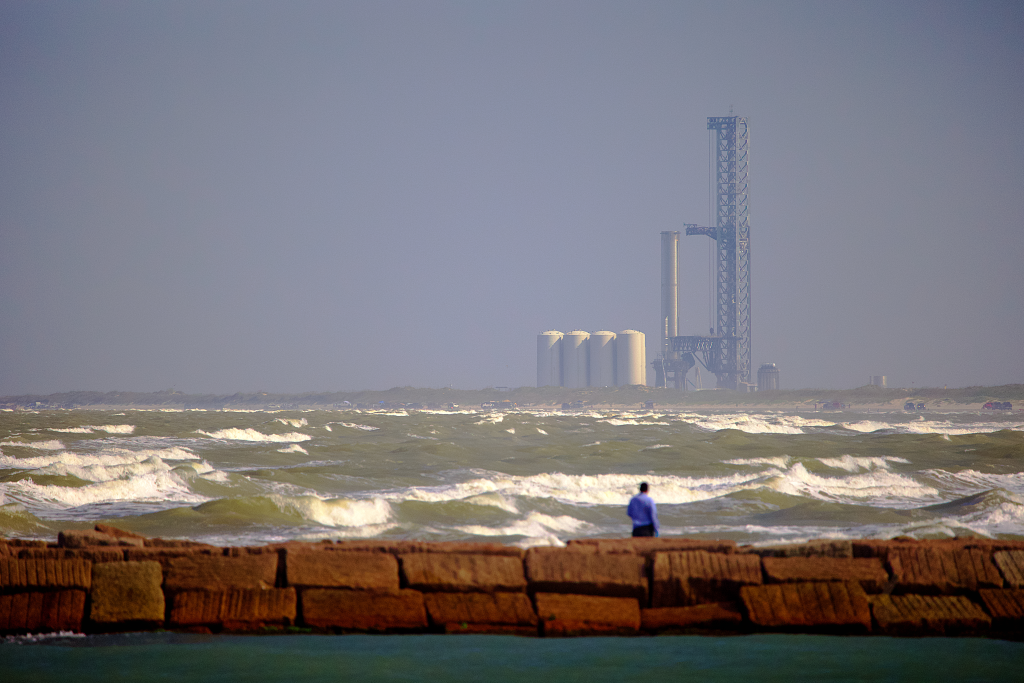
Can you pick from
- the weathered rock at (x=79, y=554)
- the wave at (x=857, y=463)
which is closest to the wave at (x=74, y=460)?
the weathered rock at (x=79, y=554)

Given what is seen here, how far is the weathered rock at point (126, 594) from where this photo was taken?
708cm

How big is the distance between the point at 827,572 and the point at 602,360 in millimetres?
128555

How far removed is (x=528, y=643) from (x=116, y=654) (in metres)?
3.05

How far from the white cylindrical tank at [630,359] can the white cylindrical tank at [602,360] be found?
76cm

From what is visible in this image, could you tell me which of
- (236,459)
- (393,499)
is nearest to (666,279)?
(236,459)

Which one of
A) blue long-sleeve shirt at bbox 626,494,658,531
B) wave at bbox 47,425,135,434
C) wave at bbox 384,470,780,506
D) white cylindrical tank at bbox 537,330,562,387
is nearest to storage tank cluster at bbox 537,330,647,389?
white cylindrical tank at bbox 537,330,562,387

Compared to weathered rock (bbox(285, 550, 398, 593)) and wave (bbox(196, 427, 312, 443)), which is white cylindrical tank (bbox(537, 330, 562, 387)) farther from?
weathered rock (bbox(285, 550, 398, 593))

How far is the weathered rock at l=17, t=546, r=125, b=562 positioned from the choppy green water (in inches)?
173

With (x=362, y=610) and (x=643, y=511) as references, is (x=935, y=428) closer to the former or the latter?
(x=643, y=511)

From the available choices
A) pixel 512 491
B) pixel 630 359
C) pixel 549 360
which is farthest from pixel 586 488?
pixel 549 360

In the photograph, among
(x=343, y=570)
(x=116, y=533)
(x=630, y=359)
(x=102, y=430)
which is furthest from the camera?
(x=630, y=359)

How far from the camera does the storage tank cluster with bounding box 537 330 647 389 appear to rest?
135 meters

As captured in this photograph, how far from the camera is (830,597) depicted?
7.08 m

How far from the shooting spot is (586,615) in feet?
23.2
